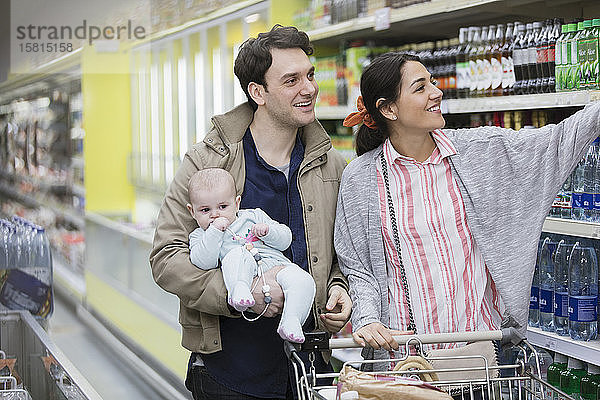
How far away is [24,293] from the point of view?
395cm

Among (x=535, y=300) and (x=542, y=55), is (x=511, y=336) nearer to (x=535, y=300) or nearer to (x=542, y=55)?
(x=535, y=300)

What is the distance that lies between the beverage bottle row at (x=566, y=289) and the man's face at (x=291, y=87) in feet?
4.49

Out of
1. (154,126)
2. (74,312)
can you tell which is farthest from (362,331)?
(154,126)

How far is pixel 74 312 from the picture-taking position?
4582 mm

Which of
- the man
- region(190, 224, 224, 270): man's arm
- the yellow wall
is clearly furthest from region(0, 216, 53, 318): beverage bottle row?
region(190, 224, 224, 270): man's arm

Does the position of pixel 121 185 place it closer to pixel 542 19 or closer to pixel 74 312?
pixel 74 312

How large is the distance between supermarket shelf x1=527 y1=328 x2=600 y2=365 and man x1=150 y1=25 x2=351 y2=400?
42.2 inches

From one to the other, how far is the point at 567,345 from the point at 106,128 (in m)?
2.86

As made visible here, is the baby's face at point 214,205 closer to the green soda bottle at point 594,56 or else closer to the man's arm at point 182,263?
the man's arm at point 182,263

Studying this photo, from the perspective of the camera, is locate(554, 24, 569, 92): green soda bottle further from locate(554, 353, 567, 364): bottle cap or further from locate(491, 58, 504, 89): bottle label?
locate(554, 353, 567, 364): bottle cap

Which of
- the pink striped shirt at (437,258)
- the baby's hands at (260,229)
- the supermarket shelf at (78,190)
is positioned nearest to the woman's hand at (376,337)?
the pink striped shirt at (437,258)

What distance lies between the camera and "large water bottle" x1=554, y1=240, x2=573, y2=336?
10.6 feet

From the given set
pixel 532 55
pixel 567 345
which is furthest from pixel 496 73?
pixel 567 345

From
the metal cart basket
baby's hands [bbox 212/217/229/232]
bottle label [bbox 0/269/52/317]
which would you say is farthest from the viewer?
bottle label [bbox 0/269/52/317]
